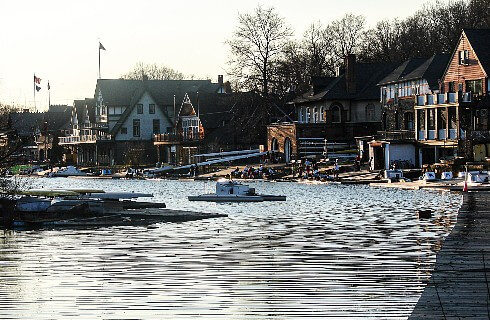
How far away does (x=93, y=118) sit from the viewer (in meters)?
182

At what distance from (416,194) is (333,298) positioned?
175ft

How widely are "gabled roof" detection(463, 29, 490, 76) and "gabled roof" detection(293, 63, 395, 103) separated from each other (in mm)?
26249

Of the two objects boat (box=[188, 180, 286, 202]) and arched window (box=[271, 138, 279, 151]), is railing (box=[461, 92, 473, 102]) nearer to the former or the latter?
boat (box=[188, 180, 286, 202])

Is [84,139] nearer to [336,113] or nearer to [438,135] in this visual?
[336,113]

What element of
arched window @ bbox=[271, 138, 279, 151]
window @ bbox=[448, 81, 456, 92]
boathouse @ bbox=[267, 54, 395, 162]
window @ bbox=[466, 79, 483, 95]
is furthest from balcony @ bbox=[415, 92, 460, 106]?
arched window @ bbox=[271, 138, 279, 151]

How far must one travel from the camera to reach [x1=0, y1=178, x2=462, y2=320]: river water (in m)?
24.9

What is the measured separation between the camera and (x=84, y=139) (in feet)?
575

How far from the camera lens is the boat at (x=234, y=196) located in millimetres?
74000

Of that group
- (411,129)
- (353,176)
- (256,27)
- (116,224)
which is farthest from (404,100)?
(116,224)

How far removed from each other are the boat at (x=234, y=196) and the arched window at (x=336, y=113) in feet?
170

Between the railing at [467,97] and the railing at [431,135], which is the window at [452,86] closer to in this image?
the railing at [431,135]

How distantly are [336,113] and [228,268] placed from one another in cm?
9604

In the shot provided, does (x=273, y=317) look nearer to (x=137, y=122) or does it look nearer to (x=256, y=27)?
(x=256, y=27)

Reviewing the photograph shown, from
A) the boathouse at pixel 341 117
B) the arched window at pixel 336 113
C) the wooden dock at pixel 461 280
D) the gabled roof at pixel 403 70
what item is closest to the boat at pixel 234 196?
the wooden dock at pixel 461 280
